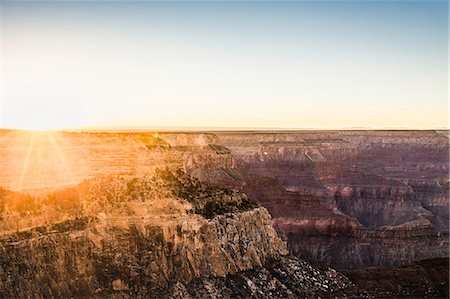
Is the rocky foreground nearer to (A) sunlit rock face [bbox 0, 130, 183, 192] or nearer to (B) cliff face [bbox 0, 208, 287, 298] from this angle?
(B) cliff face [bbox 0, 208, 287, 298]

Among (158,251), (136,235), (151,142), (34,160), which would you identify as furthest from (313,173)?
(34,160)

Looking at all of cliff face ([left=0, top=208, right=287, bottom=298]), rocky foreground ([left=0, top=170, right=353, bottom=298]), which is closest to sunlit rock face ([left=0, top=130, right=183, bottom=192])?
rocky foreground ([left=0, top=170, right=353, bottom=298])

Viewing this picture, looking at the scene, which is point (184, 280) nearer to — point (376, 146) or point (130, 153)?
point (130, 153)

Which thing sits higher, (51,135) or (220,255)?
(51,135)

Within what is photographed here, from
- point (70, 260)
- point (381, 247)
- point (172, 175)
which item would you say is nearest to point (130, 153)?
point (172, 175)

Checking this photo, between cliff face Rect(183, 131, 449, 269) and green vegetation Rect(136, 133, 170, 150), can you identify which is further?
cliff face Rect(183, 131, 449, 269)

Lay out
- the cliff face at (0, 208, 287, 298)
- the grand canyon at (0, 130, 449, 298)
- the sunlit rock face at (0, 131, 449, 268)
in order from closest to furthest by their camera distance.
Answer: the cliff face at (0, 208, 287, 298) → the grand canyon at (0, 130, 449, 298) → the sunlit rock face at (0, 131, 449, 268)

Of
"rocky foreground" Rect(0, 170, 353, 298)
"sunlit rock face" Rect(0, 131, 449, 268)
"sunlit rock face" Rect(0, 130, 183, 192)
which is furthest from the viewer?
"sunlit rock face" Rect(0, 131, 449, 268)

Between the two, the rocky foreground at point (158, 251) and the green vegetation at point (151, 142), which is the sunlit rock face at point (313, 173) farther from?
the rocky foreground at point (158, 251)
